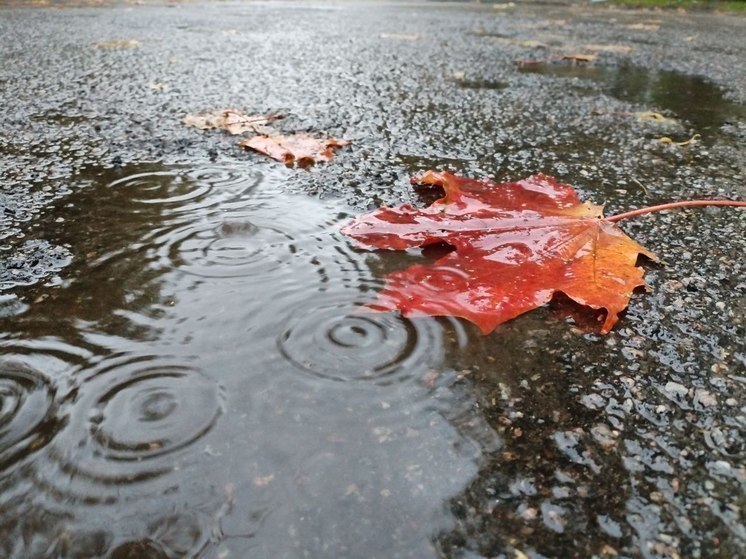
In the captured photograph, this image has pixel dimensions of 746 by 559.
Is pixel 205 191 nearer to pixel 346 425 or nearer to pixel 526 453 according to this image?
pixel 346 425

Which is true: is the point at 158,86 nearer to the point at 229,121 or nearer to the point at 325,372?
the point at 229,121

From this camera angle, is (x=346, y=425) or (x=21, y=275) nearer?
(x=346, y=425)

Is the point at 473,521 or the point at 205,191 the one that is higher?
the point at 205,191

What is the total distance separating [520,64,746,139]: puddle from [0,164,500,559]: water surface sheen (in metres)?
2.25

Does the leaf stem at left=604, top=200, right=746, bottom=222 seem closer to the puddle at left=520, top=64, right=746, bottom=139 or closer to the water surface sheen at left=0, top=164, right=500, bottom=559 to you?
the water surface sheen at left=0, top=164, right=500, bottom=559

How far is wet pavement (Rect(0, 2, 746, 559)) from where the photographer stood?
81cm

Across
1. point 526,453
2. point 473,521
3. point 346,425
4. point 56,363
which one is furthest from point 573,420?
point 56,363

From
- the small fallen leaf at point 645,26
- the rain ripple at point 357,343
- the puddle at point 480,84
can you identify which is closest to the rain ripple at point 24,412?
the rain ripple at point 357,343

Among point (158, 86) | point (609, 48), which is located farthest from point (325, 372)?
point (609, 48)

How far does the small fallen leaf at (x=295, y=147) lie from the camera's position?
85.0 inches

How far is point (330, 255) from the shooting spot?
1478mm

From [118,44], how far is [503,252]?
14.5ft

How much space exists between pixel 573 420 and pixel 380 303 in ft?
1.55

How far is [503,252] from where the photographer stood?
1426 mm
